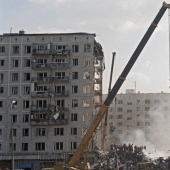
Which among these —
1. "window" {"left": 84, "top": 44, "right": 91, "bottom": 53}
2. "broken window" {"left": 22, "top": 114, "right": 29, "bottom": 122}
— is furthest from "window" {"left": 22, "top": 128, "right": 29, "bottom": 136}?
"window" {"left": 84, "top": 44, "right": 91, "bottom": 53}

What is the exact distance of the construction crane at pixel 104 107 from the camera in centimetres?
4366

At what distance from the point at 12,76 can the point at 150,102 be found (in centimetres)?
7732

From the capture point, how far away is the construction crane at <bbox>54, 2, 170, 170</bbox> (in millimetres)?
43656

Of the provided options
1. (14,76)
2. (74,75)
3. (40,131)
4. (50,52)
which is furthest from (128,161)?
(14,76)

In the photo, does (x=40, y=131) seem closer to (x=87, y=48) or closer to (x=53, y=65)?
(x=53, y=65)

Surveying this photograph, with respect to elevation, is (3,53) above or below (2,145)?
above

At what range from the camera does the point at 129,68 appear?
1817 inches

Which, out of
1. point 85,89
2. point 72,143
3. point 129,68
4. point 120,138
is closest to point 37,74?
point 85,89

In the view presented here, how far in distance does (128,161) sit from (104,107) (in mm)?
13417

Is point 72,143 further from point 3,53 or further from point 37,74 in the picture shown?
point 3,53

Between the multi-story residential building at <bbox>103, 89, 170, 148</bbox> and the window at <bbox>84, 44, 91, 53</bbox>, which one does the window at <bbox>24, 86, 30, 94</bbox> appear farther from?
the multi-story residential building at <bbox>103, 89, 170, 148</bbox>

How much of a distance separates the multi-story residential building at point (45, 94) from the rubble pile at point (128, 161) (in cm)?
798

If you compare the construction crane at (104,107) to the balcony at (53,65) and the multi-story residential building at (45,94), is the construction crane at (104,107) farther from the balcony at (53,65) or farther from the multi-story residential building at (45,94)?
the balcony at (53,65)

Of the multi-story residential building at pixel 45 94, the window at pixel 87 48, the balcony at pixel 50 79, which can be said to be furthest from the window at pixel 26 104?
the window at pixel 87 48
